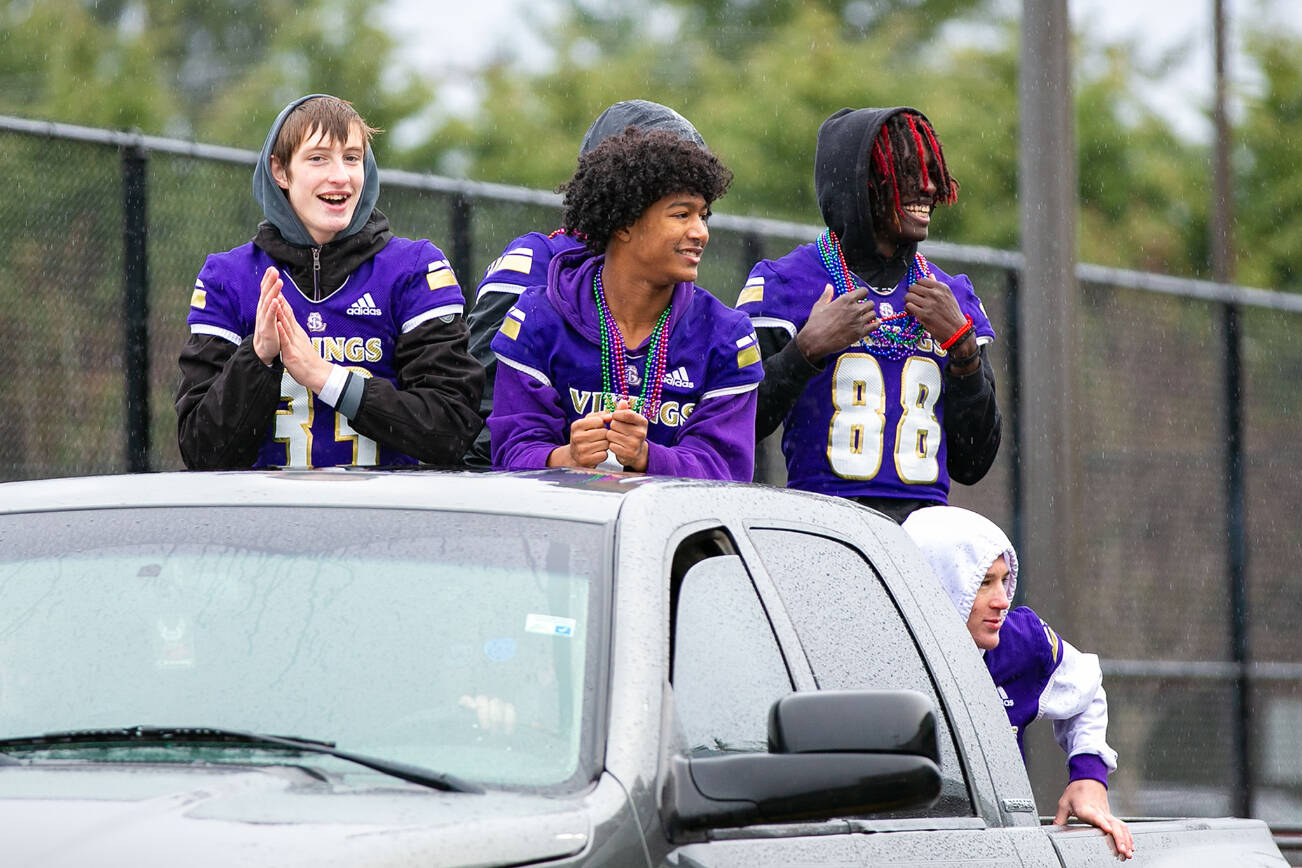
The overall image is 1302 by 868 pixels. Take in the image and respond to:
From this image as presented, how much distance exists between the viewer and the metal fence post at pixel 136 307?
8.06 metres

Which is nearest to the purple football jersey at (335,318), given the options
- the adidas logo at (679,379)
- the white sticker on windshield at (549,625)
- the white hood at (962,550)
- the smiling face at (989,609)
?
the adidas logo at (679,379)

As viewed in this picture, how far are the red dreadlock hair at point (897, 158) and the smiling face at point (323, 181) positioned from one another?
1510 millimetres

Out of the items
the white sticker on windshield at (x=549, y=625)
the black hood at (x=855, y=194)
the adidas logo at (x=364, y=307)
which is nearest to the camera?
the white sticker on windshield at (x=549, y=625)

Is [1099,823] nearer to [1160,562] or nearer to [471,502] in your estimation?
[471,502]

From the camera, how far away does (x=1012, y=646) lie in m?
5.55

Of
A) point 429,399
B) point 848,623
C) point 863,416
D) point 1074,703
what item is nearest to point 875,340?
point 863,416

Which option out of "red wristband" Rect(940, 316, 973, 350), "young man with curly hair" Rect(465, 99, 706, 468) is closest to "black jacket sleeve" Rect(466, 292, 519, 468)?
"young man with curly hair" Rect(465, 99, 706, 468)

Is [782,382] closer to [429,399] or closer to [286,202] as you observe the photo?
[429,399]

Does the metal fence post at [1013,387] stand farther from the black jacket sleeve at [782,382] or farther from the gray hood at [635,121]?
the black jacket sleeve at [782,382]

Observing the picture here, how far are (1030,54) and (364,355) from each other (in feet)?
11.3

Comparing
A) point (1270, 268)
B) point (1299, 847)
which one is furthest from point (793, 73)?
point (1299, 847)

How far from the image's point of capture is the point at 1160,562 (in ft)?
41.7

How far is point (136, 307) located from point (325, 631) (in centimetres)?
503

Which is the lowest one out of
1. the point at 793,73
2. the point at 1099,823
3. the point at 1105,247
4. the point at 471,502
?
the point at 1099,823
